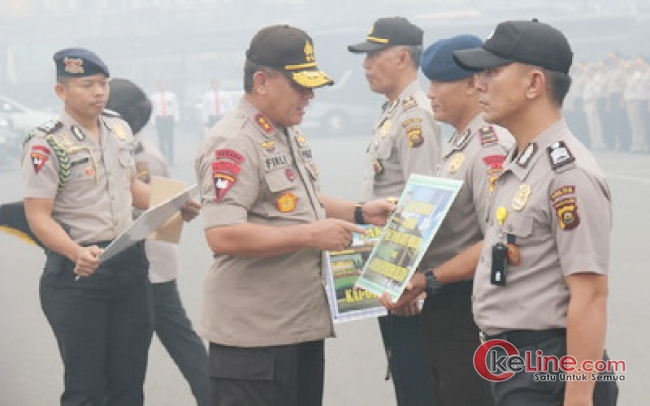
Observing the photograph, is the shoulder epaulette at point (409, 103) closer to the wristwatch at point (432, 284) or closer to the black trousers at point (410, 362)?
the black trousers at point (410, 362)

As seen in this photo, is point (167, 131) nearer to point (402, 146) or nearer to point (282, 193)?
point (402, 146)

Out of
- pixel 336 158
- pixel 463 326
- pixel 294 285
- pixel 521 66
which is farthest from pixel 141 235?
pixel 336 158

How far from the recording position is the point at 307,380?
4438 mm

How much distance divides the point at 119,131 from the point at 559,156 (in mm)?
2785

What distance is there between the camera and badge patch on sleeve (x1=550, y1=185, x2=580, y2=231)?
3295 millimetres

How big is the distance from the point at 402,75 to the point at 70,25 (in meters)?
58.8

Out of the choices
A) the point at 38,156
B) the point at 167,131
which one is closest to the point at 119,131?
the point at 38,156

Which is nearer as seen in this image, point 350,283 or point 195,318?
point 350,283

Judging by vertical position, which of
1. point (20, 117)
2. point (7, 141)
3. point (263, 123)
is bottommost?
point (7, 141)

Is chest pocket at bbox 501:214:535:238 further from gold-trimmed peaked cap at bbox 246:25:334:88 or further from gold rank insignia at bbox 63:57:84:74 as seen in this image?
gold rank insignia at bbox 63:57:84:74

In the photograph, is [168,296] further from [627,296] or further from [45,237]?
[627,296]

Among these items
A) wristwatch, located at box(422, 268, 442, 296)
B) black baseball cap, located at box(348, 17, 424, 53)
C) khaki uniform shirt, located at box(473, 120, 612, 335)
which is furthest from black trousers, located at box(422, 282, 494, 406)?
black baseball cap, located at box(348, 17, 424, 53)

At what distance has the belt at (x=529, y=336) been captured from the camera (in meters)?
3.44

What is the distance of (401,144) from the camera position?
17.8ft
